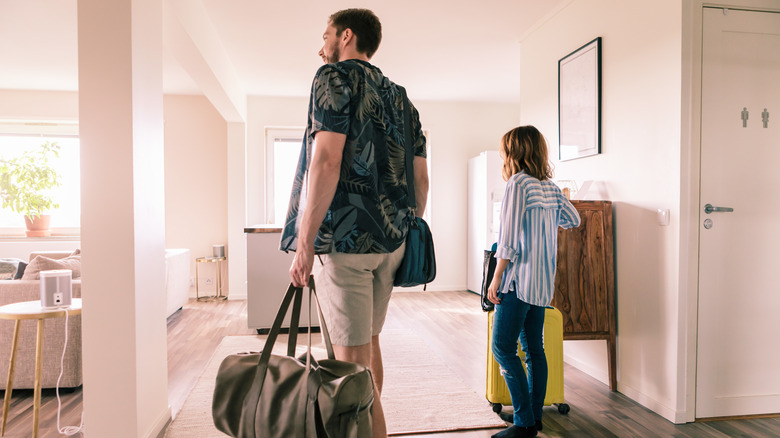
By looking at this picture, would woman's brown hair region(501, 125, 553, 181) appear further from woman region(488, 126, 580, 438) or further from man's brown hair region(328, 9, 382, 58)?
man's brown hair region(328, 9, 382, 58)

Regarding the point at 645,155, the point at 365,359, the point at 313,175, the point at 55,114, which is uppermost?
the point at 55,114

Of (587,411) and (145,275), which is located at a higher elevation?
(145,275)

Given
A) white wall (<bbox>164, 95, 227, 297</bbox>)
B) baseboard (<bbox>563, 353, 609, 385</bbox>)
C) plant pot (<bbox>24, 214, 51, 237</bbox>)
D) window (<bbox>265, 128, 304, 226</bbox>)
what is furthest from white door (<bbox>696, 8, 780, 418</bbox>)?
plant pot (<bbox>24, 214, 51, 237</bbox>)

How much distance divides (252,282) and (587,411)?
2.69 m

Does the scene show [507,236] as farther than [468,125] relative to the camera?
No

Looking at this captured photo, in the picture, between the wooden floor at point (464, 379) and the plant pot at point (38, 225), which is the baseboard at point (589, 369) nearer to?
the wooden floor at point (464, 379)

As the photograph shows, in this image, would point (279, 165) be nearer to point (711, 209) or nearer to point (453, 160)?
point (453, 160)

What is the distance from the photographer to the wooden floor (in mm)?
2152

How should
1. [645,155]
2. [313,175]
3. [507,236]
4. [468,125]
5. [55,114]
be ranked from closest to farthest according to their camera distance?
[313,175]
[507,236]
[645,155]
[55,114]
[468,125]

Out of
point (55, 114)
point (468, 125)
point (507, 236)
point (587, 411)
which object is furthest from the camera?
point (468, 125)

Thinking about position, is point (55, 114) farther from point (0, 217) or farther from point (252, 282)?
point (252, 282)

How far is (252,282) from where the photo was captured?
13.0ft

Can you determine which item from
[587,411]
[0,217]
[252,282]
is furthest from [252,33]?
[0,217]

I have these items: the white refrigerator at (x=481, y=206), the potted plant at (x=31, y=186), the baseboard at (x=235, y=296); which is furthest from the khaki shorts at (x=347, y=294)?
the potted plant at (x=31, y=186)
